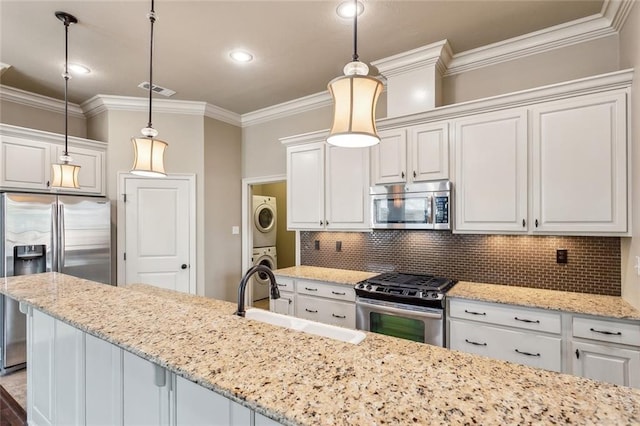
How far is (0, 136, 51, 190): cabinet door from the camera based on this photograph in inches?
128

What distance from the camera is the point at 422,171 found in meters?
2.89

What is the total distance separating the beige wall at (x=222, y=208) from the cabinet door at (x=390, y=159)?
2.28 metres

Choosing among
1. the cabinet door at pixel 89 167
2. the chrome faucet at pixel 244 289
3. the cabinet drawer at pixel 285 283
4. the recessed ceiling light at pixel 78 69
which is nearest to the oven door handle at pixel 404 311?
the cabinet drawer at pixel 285 283

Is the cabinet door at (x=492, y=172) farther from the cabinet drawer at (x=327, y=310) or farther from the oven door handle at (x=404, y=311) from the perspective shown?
the cabinet drawer at (x=327, y=310)

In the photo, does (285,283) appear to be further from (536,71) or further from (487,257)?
(536,71)

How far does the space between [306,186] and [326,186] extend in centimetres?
26

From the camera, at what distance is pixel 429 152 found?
286 centimetres

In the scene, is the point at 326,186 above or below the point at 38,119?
below

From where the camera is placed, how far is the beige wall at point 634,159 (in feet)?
6.65

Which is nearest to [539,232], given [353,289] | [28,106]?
[353,289]

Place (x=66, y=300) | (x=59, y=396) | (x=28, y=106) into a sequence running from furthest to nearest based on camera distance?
(x=28, y=106) < (x=59, y=396) < (x=66, y=300)

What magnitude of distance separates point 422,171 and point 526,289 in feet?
4.15

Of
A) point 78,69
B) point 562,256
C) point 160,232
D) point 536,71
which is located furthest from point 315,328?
point 78,69

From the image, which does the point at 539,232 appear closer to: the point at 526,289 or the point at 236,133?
the point at 526,289
